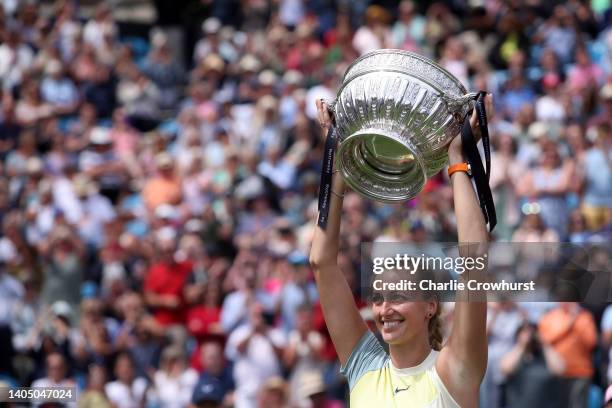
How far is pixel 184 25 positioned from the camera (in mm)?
16172

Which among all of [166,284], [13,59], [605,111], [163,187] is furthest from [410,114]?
[13,59]

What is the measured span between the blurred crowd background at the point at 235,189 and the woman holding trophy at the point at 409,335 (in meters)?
3.67

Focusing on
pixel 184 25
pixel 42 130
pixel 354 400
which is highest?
pixel 184 25

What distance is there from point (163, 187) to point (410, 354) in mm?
8387

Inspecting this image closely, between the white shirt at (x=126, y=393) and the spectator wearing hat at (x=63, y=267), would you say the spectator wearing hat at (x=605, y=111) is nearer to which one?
the white shirt at (x=126, y=393)

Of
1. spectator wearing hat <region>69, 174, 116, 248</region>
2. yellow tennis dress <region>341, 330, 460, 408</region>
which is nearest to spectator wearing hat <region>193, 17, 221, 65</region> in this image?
spectator wearing hat <region>69, 174, 116, 248</region>

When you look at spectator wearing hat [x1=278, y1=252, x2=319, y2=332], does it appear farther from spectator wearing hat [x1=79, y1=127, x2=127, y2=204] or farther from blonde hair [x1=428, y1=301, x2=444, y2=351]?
blonde hair [x1=428, y1=301, x2=444, y2=351]

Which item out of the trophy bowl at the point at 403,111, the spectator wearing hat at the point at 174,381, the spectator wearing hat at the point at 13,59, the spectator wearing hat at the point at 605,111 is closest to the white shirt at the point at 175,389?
the spectator wearing hat at the point at 174,381

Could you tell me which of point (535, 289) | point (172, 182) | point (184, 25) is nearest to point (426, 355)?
point (535, 289)

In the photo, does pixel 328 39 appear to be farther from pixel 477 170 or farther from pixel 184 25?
pixel 477 170

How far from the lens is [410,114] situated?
3740 mm

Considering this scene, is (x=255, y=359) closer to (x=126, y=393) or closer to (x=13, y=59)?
(x=126, y=393)

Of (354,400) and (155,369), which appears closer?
(354,400)

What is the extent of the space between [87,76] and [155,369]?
5.70 metres
